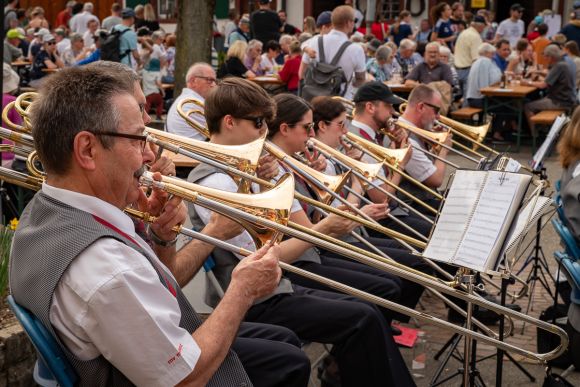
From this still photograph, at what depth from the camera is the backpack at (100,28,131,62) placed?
1182 centimetres

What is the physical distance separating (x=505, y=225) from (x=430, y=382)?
1.49 metres

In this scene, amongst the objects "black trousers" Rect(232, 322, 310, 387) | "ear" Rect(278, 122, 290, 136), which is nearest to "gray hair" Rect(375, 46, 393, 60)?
"ear" Rect(278, 122, 290, 136)

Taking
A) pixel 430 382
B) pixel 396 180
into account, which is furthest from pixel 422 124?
pixel 430 382

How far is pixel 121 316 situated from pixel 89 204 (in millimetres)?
341

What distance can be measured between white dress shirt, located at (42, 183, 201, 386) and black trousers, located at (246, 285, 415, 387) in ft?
4.28

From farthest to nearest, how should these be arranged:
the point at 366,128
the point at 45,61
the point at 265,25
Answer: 1. the point at 265,25
2. the point at 45,61
3. the point at 366,128

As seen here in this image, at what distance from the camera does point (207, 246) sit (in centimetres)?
325

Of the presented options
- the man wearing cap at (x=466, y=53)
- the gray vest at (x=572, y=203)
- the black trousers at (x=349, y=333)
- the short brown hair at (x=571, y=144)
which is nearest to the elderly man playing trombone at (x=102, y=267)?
the black trousers at (x=349, y=333)

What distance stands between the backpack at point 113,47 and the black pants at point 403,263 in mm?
7751

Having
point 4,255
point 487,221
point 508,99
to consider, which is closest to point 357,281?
point 487,221

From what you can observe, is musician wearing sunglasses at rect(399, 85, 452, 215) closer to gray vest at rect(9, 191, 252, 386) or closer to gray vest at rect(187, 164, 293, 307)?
gray vest at rect(187, 164, 293, 307)

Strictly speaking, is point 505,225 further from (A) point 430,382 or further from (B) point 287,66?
(B) point 287,66

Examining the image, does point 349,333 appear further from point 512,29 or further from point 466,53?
point 512,29

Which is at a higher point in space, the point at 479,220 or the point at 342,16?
the point at 342,16
